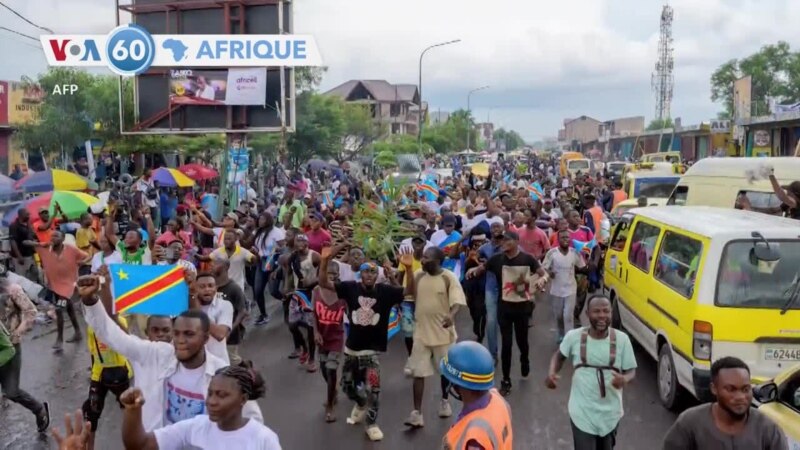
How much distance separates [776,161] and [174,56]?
13.7m

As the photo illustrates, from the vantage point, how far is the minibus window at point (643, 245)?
8211mm

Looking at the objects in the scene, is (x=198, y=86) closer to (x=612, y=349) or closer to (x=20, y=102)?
(x=612, y=349)

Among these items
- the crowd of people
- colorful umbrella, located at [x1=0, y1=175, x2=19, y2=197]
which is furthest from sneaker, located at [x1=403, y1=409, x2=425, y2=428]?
colorful umbrella, located at [x1=0, y1=175, x2=19, y2=197]

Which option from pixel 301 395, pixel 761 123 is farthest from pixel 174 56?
pixel 761 123

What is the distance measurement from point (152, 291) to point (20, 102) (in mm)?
30984

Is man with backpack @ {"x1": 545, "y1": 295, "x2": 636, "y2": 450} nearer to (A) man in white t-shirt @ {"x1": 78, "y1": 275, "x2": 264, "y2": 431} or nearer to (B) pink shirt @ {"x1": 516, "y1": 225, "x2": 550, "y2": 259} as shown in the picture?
(A) man in white t-shirt @ {"x1": 78, "y1": 275, "x2": 264, "y2": 431}

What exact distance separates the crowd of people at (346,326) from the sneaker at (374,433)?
0.02 metres

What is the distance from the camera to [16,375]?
21.8ft

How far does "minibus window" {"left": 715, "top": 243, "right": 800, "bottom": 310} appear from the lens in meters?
6.19

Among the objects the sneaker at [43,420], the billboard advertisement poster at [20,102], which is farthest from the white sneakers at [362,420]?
the billboard advertisement poster at [20,102]

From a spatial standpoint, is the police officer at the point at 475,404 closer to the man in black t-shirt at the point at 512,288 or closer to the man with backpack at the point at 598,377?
the man with backpack at the point at 598,377

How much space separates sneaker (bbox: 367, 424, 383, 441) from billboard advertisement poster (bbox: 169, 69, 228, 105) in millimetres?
13821

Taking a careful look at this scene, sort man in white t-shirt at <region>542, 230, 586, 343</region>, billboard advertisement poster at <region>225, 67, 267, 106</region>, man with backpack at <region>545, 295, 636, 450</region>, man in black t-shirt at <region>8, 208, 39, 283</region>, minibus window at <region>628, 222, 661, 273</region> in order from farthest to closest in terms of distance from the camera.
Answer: billboard advertisement poster at <region>225, 67, 267, 106</region> < man in black t-shirt at <region>8, 208, 39, 283</region> < man in white t-shirt at <region>542, 230, 586, 343</region> < minibus window at <region>628, 222, 661, 273</region> < man with backpack at <region>545, 295, 636, 450</region>

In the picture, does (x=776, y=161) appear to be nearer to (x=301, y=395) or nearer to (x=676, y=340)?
(x=676, y=340)
